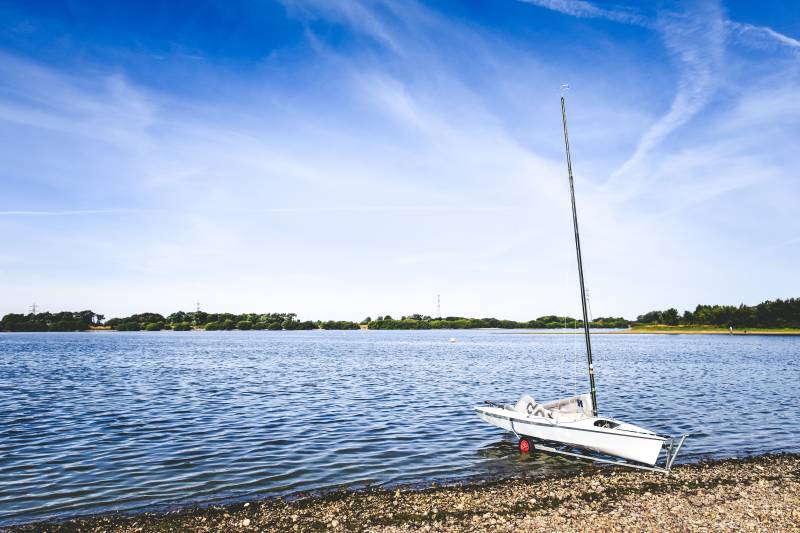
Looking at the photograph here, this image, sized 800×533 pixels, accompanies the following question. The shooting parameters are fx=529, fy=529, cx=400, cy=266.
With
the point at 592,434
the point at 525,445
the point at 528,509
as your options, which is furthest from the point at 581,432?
the point at 528,509

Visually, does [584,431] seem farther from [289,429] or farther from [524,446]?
[289,429]

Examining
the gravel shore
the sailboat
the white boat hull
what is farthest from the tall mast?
the gravel shore

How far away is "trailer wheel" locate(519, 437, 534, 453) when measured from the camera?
22.4 m

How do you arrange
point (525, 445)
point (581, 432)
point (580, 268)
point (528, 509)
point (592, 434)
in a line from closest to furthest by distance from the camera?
point (528, 509) → point (592, 434) → point (581, 432) → point (525, 445) → point (580, 268)

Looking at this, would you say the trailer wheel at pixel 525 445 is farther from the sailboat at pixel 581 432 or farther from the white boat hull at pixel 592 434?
the white boat hull at pixel 592 434

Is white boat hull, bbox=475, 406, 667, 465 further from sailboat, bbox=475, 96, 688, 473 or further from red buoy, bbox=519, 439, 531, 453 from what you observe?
red buoy, bbox=519, 439, 531, 453

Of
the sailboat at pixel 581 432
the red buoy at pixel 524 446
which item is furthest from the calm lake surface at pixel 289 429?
the sailboat at pixel 581 432

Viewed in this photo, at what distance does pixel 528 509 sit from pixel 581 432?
657 centimetres

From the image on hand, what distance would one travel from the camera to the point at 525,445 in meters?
22.5

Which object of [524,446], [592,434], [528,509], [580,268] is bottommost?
[528,509]

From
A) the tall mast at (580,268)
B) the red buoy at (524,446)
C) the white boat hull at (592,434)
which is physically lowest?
the red buoy at (524,446)

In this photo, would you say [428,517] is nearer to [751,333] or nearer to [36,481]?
[36,481]

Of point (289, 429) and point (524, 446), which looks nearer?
point (524, 446)

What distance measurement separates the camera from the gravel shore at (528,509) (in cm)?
1348
